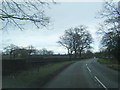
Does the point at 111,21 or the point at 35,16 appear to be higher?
the point at 111,21

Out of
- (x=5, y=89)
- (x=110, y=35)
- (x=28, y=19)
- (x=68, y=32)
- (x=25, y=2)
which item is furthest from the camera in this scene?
(x=68, y=32)

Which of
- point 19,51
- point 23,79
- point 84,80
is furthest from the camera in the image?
point 19,51

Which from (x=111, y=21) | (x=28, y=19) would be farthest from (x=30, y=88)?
(x=111, y=21)

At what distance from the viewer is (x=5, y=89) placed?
9633 millimetres

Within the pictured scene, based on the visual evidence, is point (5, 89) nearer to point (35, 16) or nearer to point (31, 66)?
point (35, 16)

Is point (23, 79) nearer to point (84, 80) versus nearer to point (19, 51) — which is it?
point (84, 80)

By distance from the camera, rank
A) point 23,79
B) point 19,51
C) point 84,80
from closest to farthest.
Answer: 1. point 23,79
2. point 84,80
3. point 19,51

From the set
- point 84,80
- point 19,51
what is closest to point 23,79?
point 84,80

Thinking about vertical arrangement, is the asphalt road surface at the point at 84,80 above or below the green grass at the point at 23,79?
below

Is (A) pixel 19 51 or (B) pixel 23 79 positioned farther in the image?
(A) pixel 19 51

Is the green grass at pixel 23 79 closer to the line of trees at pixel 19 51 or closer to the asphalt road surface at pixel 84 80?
the asphalt road surface at pixel 84 80

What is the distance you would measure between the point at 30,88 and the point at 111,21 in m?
21.0

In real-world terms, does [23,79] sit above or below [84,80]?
above

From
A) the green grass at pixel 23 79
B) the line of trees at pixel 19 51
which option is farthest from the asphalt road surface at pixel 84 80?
the line of trees at pixel 19 51
